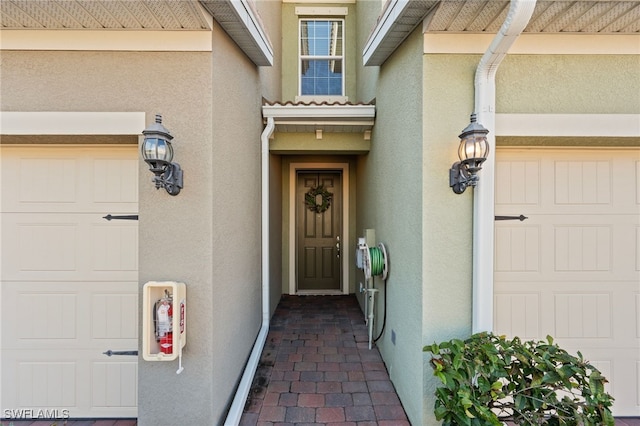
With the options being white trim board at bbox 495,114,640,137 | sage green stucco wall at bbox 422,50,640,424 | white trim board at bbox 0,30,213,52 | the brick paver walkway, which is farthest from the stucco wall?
white trim board at bbox 495,114,640,137

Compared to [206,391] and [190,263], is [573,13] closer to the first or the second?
[190,263]

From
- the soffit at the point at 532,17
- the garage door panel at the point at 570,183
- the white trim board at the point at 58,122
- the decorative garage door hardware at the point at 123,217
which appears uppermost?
the soffit at the point at 532,17

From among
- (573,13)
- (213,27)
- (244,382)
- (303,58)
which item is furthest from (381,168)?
(303,58)

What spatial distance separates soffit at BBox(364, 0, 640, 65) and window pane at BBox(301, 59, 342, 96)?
3.23 meters

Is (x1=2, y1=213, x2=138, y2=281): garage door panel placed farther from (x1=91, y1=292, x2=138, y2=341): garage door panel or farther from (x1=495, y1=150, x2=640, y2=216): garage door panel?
(x1=495, y1=150, x2=640, y2=216): garage door panel

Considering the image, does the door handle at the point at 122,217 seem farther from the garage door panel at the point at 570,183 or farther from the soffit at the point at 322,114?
the garage door panel at the point at 570,183

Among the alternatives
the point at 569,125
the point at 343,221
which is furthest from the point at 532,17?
the point at 343,221

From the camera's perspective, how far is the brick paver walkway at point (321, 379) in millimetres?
2338

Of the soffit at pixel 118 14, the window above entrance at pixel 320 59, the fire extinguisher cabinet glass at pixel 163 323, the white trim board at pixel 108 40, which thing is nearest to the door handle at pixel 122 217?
the fire extinguisher cabinet glass at pixel 163 323

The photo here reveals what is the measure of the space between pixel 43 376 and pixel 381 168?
3.81 m

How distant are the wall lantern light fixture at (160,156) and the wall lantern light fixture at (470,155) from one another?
2.07 metres

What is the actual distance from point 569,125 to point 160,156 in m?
3.08

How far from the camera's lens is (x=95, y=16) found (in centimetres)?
197

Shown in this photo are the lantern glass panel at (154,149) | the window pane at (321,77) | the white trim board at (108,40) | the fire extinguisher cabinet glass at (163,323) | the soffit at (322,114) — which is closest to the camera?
the lantern glass panel at (154,149)
